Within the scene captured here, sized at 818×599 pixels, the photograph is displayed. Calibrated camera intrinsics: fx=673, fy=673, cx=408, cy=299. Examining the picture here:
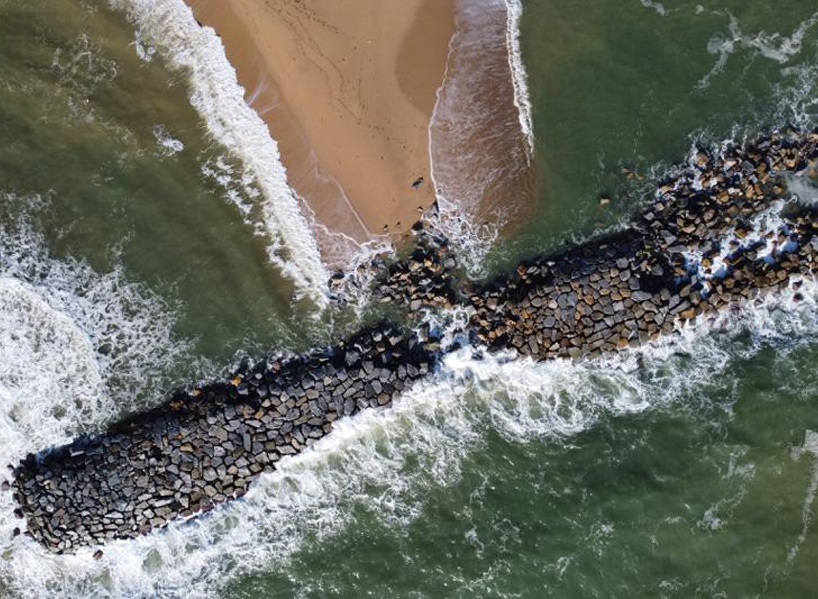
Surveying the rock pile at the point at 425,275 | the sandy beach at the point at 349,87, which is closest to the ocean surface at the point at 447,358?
the rock pile at the point at 425,275

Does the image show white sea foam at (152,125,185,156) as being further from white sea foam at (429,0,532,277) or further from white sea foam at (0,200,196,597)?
white sea foam at (429,0,532,277)

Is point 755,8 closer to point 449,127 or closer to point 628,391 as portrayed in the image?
point 449,127

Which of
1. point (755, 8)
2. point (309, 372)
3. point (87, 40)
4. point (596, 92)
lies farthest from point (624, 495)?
point (87, 40)

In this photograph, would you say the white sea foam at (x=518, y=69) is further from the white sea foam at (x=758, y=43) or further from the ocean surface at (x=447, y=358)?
the white sea foam at (x=758, y=43)

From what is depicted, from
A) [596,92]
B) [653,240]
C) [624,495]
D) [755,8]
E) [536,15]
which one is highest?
[755,8]

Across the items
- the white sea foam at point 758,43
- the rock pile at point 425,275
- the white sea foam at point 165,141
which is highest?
the white sea foam at point 758,43

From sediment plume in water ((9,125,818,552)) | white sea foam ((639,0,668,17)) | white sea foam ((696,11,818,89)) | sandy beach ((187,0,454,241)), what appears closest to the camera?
sandy beach ((187,0,454,241))

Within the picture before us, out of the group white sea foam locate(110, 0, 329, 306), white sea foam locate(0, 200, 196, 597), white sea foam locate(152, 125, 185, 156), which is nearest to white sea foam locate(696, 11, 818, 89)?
white sea foam locate(110, 0, 329, 306)
